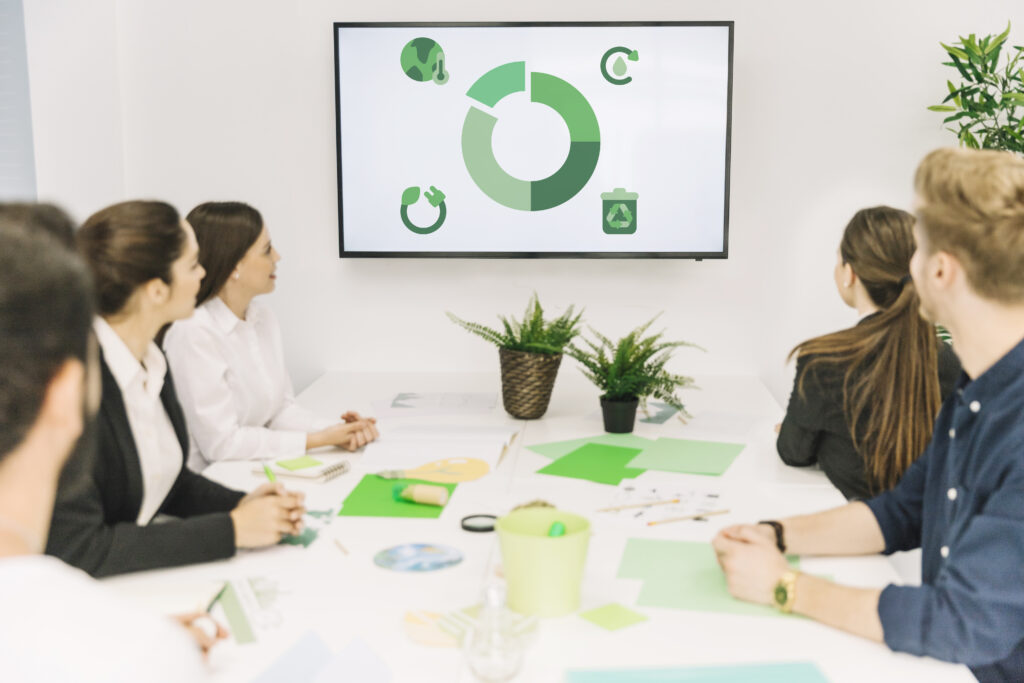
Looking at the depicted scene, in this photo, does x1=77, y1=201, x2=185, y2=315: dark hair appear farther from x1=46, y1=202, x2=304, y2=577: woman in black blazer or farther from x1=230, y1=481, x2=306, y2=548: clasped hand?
x1=230, y1=481, x2=306, y2=548: clasped hand

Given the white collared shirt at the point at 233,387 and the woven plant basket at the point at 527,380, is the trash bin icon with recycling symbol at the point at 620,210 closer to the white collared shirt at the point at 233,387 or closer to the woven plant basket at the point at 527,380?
the woven plant basket at the point at 527,380

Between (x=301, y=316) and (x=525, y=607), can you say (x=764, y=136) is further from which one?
(x=525, y=607)

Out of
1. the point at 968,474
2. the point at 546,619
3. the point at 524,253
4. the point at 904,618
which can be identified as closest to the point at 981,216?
the point at 968,474

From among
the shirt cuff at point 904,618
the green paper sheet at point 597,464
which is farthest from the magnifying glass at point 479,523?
the shirt cuff at point 904,618

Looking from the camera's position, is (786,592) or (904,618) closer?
(904,618)

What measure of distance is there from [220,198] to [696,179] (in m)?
1.68

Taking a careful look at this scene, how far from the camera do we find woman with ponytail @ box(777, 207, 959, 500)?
1.90 meters

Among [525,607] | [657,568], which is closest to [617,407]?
[657,568]

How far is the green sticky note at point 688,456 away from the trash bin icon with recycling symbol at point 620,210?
105cm

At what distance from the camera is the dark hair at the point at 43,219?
2.26 feet

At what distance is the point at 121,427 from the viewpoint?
155 centimetres

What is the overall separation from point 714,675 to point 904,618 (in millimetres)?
270

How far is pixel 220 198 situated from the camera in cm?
330

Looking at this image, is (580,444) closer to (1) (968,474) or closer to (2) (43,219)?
(1) (968,474)
